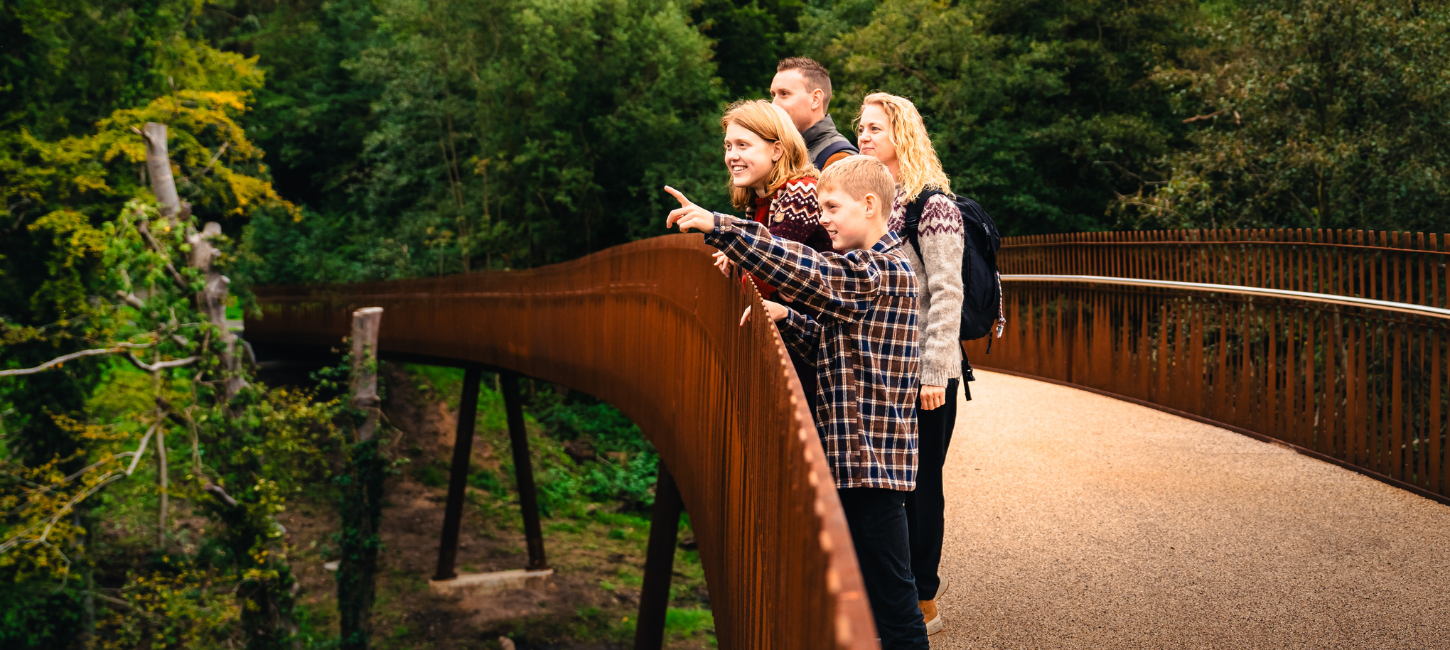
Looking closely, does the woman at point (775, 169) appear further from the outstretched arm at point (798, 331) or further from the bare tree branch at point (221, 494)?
the bare tree branch at point (221, 494)

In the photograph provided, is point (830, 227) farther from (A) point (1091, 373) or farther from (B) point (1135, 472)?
(A) point (1091, 373)

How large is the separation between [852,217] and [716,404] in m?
1.04

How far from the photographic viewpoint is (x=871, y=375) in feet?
9.54

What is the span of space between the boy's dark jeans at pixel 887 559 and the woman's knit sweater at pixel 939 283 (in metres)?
0.68

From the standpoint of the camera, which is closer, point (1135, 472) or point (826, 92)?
point (826, 92)

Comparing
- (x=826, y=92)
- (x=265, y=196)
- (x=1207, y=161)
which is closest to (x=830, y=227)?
(x=826, y=92)

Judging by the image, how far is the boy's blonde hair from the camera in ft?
9.20

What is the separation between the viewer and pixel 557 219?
1019 inches

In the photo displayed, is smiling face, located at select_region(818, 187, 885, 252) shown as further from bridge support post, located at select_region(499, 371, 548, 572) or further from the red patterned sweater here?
bridge support post, located at select_region(499, 371, 548, 572)

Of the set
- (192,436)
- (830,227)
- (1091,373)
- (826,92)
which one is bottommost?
(192,436)

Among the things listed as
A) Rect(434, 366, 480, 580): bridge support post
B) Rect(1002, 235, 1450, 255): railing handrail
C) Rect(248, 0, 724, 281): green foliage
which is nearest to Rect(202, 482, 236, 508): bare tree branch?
Rect(434, 366, 480, 580): bridge support post

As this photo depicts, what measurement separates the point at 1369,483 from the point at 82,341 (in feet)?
64.3

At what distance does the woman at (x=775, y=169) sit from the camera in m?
3.35

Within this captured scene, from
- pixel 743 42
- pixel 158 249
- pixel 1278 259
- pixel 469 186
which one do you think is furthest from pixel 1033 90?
pixel 158 249
